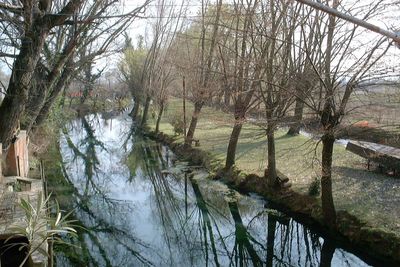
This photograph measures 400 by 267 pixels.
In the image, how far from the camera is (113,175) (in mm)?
18484

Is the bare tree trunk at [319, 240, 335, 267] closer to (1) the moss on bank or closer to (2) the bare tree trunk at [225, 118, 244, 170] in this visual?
(1) the moss on bank

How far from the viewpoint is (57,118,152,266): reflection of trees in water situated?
30.1ft

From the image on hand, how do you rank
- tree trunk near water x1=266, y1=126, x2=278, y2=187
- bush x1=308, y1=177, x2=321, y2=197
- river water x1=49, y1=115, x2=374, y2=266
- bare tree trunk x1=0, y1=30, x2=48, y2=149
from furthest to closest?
tree trunk near water x1=266, y1=126, x2=278, y2=187 → bush x1=308, y1=177, x2=321, y2=197 → river water x1=49, y1=115, x2=374, y2=266 → bare tree trunk x1=0, y1=30, x2=48, y2=149

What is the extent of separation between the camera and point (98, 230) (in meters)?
11.1

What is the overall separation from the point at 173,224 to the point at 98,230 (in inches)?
90.5

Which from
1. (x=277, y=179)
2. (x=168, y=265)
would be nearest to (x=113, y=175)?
(x=277, y=179)

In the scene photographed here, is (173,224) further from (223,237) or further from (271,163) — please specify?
(271,163)

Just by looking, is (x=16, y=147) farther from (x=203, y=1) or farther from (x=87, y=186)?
(x=203, y=1)

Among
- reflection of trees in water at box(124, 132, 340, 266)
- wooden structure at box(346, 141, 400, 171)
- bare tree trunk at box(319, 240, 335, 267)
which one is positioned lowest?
reflection of trees in water at box(124, 132, 340, 266)

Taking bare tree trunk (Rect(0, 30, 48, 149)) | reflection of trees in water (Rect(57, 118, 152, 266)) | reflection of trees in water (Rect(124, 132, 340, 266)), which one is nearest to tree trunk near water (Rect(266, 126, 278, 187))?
reflection of trees in water (Rect(124, 132, 340, 266))

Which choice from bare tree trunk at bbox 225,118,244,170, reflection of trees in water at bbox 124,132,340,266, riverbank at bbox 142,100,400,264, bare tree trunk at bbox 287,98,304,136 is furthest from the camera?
bare tree trunk at bbox 225,118,244,170

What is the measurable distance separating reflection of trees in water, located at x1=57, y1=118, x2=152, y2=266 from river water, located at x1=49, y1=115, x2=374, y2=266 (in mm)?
24

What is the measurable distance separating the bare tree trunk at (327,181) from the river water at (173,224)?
0.64 metres

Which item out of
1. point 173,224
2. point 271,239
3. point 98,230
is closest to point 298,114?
point 271,239
